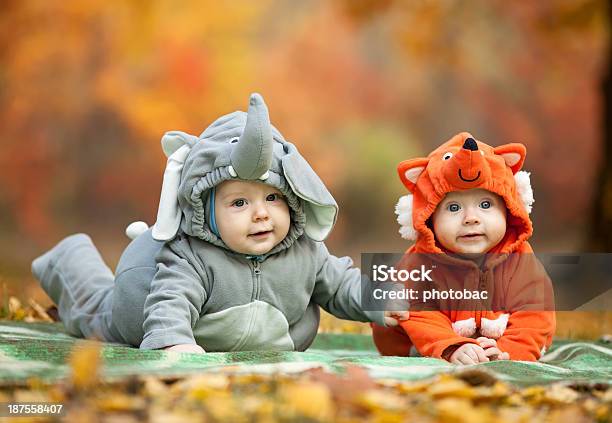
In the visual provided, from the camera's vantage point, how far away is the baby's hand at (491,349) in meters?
2.66

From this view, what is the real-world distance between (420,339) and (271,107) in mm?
4669

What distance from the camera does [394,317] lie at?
284cm

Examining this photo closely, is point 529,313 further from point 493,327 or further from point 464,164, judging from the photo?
point 464,164

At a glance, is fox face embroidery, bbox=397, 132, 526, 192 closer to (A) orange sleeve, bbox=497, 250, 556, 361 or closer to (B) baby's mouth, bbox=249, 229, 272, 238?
(A) orange sleeve, bbox=497, 250, 556, 361

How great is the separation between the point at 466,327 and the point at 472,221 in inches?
12.2

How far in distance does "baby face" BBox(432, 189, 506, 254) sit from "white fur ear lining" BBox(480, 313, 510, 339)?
20cm

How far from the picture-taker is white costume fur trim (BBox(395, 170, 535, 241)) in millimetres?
2889

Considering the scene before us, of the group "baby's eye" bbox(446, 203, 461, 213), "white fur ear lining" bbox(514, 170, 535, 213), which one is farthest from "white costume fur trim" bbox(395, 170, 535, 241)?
"baby's eye" bbox(446, 203, 461, 213)

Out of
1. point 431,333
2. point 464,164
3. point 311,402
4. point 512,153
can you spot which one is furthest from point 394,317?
point 311,402

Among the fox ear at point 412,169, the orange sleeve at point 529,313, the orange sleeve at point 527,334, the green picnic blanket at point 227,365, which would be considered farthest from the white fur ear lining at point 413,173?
the green picnic blanket at point 227,365

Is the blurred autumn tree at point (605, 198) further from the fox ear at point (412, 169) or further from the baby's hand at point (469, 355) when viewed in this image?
the baby's hand at point (469, 355)

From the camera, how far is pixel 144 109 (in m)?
7.17

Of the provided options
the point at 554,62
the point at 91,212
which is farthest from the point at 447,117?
the point at 91,212

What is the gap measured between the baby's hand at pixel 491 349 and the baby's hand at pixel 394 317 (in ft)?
0.74
